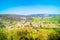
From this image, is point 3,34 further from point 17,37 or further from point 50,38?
point 50,38

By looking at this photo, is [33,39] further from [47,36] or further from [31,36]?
[47,36]

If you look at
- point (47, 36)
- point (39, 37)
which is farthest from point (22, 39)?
point (47, 36)

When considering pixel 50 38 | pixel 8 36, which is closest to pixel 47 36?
pixel 50 38

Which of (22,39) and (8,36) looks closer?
(22,39)

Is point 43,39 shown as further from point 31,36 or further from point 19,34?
point 19,34

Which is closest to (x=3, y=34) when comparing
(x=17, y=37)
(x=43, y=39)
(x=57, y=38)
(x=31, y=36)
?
(x=17, y=37)

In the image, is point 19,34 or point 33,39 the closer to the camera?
point 33,39

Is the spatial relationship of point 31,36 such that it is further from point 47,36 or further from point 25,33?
point 47,36
